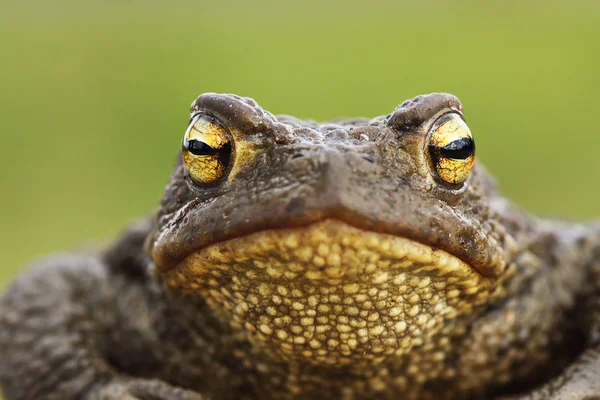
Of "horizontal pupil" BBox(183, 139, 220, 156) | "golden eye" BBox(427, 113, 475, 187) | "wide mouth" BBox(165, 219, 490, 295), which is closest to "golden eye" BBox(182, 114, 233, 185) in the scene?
"horizontal pupil" BBox(183, 139, 220, 156)

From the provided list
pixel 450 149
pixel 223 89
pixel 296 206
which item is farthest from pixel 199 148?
pixel 223 89

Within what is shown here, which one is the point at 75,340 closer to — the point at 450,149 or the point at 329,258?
the point at 329,258

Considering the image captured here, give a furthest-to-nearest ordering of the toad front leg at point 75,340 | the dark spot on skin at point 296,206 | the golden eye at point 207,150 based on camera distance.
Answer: the toad front leg at point 75,340 < the golden eye at point 207,150 < the dark spot on skin at point 296,206

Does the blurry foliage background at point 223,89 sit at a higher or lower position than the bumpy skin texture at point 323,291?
higher

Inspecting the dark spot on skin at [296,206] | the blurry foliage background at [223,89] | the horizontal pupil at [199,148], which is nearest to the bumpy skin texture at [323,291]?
the dark spot on skin at [296,206]

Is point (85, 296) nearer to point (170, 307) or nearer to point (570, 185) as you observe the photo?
point (170, 307)

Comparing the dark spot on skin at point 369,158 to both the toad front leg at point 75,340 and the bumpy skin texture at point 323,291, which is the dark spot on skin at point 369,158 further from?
the toad front leg at point 75,340

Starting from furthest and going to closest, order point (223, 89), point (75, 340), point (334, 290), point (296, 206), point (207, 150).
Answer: point (223, 89)
point (75, 340)
point (207, 150)
point (334, 290)
point (296, 206)
